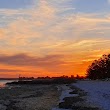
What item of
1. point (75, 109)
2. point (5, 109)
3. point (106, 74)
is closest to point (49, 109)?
point (75, 109)

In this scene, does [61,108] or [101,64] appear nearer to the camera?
[61,108]

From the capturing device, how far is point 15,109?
39688 millimetres

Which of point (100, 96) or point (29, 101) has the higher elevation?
point (100, 96)

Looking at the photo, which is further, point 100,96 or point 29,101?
point 29,101

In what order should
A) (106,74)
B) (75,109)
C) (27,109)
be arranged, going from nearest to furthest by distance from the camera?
(75,109)
(27,109)
(106,74)

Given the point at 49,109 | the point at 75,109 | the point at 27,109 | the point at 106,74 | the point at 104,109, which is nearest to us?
the point at 104,109

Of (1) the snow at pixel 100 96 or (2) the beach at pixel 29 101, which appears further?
(2) the beach at pixel 29 101

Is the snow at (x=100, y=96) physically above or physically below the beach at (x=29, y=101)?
above

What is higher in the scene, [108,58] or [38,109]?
[108,58]

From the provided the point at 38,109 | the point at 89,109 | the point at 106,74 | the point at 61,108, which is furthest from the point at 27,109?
the point at 106,74

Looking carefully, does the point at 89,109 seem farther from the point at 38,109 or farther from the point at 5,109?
the point at 5,109

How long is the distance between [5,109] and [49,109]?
6995mm

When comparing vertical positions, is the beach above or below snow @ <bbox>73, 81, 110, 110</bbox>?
below

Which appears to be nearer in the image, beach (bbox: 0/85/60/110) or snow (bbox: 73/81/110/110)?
snow (bbox: 73/81/110/110)
